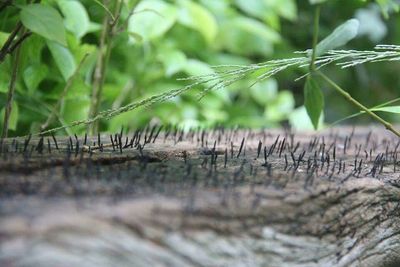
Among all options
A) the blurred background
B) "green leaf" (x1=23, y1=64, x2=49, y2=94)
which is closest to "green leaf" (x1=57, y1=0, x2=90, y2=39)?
the blurred background

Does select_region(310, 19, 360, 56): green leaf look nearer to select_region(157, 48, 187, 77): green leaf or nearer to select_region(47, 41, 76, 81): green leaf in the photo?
select_region(47, 41, 76, 81): green leaf

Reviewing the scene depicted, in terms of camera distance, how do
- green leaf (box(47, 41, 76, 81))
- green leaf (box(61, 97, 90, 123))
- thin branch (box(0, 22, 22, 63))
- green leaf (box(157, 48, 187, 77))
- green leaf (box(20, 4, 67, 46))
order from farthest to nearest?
1. green leaf (box(157, 48, 187, 77))
2. green leaf (box(61, 97, 90, 123))
3. green leaf (box(47, 41, 76, 81))
4. thin branch (box(0, 22, 22, 63))
5. green leaf (box(20, 4, 67, 46))

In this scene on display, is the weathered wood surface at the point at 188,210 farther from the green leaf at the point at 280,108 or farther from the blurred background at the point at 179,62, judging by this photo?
the green leaf at the point at 280,108

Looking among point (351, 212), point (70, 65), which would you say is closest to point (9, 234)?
point (351, 212)

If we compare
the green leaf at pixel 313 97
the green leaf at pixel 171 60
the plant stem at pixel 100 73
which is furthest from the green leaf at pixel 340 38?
the green leaf at pixel 171 60

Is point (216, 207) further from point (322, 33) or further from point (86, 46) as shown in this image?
point (322, 33)

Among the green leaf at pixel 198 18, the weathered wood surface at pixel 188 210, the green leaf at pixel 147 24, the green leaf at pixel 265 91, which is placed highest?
the green leaf at pixel 198 18

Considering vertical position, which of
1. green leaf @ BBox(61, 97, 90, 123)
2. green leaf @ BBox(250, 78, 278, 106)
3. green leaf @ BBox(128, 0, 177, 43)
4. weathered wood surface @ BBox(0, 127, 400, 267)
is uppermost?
green leaf @ BBox(128, 0, 177, 43)
